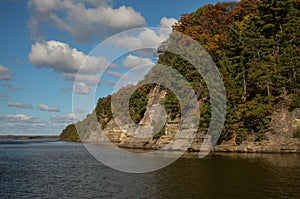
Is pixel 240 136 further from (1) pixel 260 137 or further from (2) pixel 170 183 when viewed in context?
(2) pixel 170 183

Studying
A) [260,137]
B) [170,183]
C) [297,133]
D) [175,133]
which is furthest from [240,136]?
[170,183]

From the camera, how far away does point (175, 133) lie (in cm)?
8106

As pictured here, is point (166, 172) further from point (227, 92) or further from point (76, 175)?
point (227, 92)

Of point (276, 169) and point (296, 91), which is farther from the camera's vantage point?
point (296, 91)

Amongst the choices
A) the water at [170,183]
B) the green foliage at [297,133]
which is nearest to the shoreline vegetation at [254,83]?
the green foliage at [297,133]

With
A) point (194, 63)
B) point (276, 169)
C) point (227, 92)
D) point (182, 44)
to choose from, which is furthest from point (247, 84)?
point (276, 169)

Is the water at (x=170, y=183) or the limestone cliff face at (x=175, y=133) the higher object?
the limestone cliff face at (x=175, y=133)

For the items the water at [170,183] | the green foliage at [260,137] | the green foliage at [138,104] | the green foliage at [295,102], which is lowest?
the water at [170,183]

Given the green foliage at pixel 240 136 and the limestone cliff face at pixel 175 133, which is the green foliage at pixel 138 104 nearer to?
the limestone cliff face at pixel 175 133

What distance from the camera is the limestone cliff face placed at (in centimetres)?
6438

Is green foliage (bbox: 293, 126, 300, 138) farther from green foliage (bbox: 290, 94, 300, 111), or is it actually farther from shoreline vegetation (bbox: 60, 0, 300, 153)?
green foliage (bbox: 290, 94, 300, 111)

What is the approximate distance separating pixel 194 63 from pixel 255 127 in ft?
70.8

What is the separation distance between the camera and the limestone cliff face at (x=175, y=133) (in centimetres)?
6438

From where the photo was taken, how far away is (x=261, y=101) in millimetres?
68438
